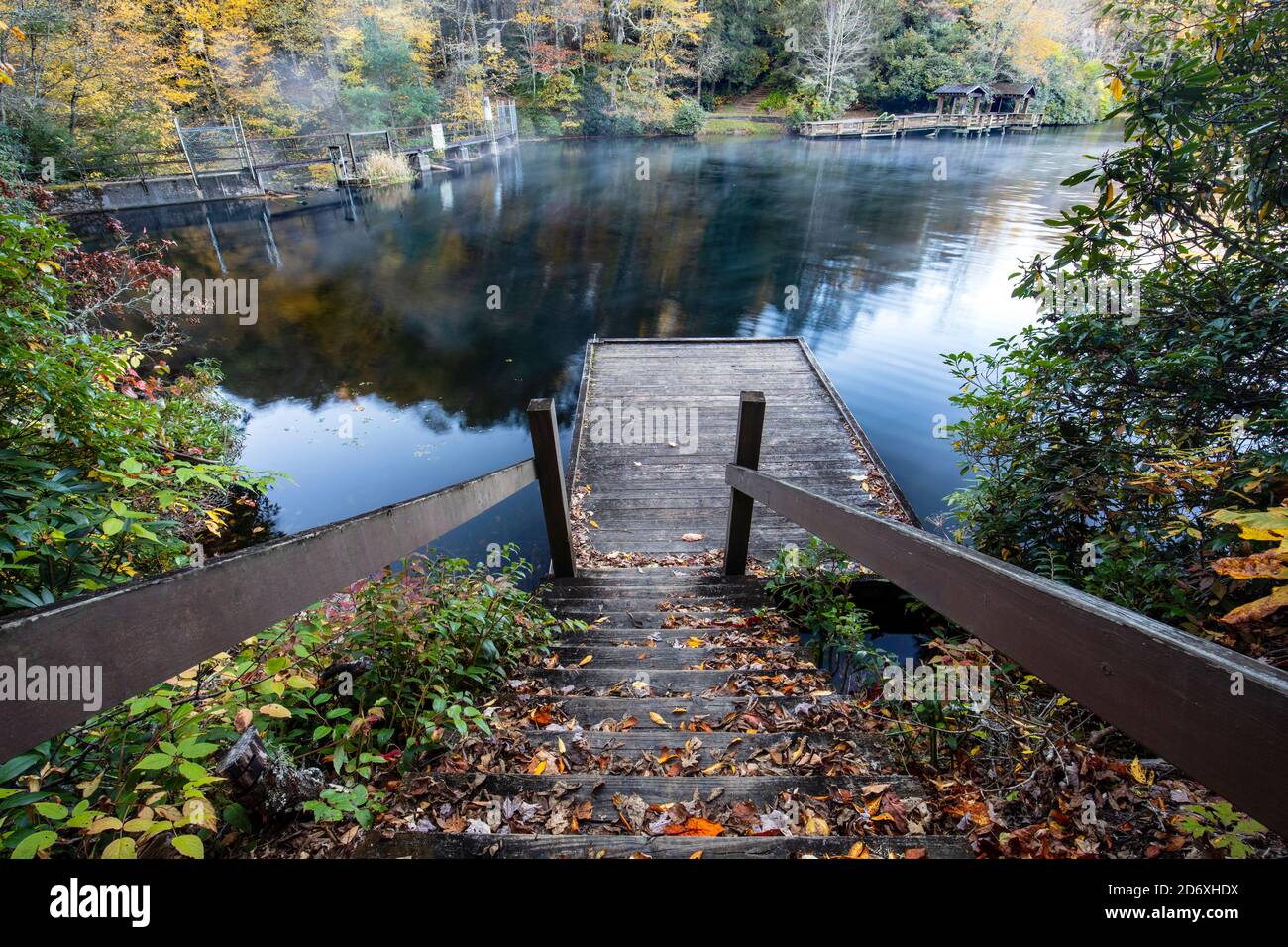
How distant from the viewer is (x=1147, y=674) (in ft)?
2.65

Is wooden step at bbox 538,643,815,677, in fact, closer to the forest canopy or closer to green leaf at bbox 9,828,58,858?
green leaf at bbox 9,828,58,858

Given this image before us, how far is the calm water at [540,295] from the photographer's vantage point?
1038 centimetres

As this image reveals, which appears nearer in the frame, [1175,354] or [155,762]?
[155,762]

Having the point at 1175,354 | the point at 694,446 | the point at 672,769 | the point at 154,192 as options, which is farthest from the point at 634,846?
the point at 154,192

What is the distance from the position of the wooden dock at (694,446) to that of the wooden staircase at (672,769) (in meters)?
2.28

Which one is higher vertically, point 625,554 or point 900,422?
point 900,422

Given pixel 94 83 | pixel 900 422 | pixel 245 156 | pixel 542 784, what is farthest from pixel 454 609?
pixel 245 156

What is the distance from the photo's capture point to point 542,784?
6.24ft

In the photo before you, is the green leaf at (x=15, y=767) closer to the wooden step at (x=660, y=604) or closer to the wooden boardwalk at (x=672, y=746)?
the wooden boardwalk at (x=672, y=746)

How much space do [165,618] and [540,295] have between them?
17.5 m

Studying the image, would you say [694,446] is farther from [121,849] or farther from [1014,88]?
[1014,88]
